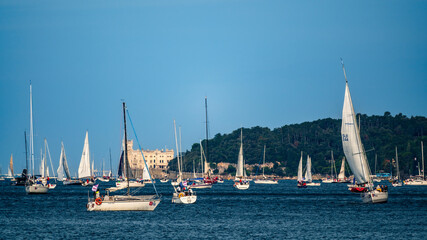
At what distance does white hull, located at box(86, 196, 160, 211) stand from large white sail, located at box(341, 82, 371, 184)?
Result: 23859mm

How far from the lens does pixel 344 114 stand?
7494 cm

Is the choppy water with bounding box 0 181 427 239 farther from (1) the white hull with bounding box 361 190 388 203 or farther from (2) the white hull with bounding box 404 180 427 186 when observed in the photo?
(2) the white hull with bounding box 404 180 427 186

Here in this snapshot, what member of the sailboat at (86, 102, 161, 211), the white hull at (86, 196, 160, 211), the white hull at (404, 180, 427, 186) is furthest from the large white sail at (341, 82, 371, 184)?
the white hull at (404, 180, 427, 186)

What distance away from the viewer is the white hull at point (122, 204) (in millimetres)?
65169

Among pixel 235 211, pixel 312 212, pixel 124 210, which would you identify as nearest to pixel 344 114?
pixel 312 212

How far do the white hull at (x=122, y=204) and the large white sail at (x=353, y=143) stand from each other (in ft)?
78.3

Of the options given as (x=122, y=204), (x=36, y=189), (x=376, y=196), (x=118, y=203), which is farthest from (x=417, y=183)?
(x=118, y=203)

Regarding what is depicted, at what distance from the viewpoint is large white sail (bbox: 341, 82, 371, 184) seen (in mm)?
73438

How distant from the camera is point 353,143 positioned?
74.6 metres

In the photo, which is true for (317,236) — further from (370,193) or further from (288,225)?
(370,193)

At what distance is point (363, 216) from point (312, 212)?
8.72 meters

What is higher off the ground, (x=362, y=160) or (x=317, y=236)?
(x=362, y=160)

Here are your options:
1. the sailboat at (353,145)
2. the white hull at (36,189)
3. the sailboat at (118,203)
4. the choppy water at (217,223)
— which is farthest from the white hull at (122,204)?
the white hull at (36,189)

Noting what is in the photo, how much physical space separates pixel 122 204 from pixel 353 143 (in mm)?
27796
